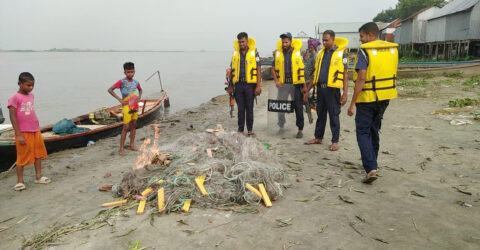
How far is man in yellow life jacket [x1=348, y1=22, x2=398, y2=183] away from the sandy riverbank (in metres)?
0.57

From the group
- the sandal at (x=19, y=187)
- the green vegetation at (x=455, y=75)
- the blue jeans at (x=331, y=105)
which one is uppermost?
the green vegetation at (x=455, y=75)

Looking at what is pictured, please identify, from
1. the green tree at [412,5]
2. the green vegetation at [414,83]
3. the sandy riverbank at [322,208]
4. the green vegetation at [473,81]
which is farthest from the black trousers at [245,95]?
the green tree at [412,5]

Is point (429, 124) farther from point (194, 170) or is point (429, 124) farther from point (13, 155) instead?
point (13, 155)

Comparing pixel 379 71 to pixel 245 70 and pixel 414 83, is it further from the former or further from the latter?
pixel 414 83

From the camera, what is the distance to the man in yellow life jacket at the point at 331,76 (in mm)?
5832

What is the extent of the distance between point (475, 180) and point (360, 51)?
7.92 ft

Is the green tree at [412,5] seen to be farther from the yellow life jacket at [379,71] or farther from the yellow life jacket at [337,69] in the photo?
the yellow life jacket at [379,71]

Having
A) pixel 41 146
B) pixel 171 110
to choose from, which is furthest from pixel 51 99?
pixel 41 146

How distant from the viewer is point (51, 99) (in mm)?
26891

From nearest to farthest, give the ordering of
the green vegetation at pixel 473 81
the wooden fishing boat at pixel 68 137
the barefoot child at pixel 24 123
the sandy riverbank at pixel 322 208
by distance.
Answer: the sandy riverbank at pixel 322 208 → the barefoot child at pixel 24 123 → the wooden fishing boat at pixel 68 137 → the green vegetation at pixel 473 81

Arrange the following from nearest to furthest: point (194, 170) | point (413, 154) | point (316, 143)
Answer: point (194, 170) < point (413, 154) < point (316, 143)

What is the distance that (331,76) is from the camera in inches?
232

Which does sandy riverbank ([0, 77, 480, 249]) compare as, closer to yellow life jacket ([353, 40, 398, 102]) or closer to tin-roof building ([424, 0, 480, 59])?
yellow life jacket ([353, 40, 398, 102])

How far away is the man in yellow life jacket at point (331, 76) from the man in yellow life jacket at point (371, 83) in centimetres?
121
